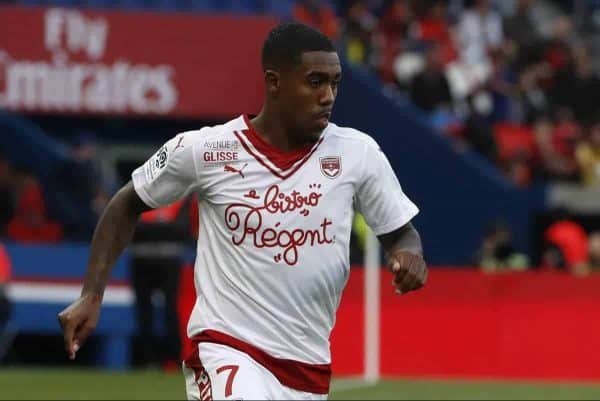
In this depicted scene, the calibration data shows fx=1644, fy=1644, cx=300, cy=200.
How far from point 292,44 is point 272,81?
0.58ft

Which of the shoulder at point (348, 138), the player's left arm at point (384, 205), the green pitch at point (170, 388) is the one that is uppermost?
the shoulder at point (348, 138)

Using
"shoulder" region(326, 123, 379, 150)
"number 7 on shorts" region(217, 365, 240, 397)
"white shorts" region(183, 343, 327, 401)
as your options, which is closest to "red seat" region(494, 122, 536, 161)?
"shoulder" region(326, 123, 379, 150)

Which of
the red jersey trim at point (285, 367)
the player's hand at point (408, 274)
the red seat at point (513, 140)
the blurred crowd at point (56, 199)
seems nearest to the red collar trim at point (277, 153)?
the player's hand at point (408, 274)

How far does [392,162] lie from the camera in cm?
2044

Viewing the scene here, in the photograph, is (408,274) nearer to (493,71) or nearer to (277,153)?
(277,153)

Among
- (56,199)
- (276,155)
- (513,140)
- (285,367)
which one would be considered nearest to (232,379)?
(285,367)

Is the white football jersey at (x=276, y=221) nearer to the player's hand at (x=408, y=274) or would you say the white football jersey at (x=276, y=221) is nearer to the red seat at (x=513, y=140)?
the player's hand at (x=408, y=274)

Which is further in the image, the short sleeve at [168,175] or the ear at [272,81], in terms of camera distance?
the short sleeve at [168,175]

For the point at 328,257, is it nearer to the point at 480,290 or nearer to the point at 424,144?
the point at 480,290

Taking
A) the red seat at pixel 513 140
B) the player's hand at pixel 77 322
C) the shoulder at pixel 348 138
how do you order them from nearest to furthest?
the player's hand at pixel 77 322, the shoulder at pixel 348 138, the red seat at pixel 513 140

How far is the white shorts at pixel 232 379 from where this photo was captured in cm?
587

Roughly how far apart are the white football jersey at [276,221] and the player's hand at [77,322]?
382mm

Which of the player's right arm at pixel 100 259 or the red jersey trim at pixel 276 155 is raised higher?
the red jersey trim at pixel 276 155

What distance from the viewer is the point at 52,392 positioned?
42.1ft
